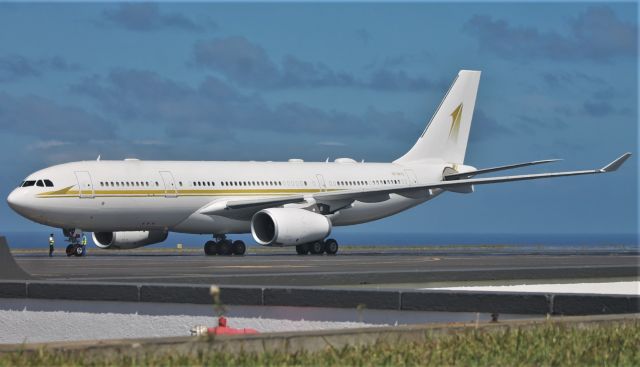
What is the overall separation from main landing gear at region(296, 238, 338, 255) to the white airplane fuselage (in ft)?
7.07

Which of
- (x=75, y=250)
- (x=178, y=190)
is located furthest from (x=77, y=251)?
(x=178, y=190)

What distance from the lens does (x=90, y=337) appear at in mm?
14984

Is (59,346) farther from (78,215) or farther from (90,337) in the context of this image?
(78,215)

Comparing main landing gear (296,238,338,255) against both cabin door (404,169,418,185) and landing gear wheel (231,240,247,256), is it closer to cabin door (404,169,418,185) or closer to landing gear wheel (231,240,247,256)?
landing gear wheel (231,240,247,256)

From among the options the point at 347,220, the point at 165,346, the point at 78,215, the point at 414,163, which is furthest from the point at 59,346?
the point at 414,163

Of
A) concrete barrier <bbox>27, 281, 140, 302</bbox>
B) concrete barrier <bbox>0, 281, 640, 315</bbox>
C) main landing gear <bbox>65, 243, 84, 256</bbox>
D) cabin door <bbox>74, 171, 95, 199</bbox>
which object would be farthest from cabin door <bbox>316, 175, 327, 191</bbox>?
concrete barrier <bbox>0, 281, 640, 315</bbox>

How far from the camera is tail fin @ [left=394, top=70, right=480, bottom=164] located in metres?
53.6

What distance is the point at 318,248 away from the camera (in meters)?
45.3

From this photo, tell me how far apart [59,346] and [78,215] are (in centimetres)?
3202

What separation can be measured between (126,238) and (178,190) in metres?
4.72

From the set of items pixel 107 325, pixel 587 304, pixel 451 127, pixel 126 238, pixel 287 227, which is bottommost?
pixel 107 325

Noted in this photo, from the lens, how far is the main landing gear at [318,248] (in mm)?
45062

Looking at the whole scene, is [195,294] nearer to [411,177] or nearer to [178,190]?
[178,190]

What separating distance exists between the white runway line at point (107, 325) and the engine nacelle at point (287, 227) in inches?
1040
